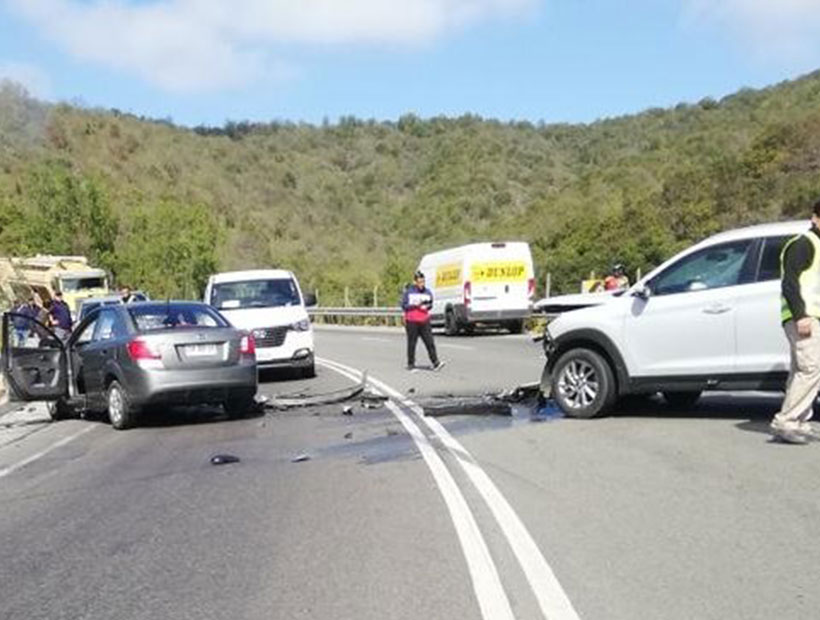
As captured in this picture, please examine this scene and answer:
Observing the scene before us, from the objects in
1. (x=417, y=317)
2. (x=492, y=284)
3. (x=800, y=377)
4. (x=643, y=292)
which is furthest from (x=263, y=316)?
(x=492, y=284)

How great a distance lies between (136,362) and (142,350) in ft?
0.50

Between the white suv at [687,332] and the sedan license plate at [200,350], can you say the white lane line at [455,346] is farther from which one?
the white suv at [687,332]

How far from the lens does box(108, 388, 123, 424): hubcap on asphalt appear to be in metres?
12.5

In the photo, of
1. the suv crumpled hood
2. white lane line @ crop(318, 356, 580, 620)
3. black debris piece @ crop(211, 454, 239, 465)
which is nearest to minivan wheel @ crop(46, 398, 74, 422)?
the suv crumpled hood

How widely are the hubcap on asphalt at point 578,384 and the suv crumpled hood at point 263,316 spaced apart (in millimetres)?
7325

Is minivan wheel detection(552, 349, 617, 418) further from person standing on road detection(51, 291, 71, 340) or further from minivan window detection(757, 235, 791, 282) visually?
person standing on road detection(51, 291, 71, 340)

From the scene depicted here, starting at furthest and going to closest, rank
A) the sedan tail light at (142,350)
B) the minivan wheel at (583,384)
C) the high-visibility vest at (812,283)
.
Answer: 1. the sedan tail light at (142,350)
2. the minivan wheel at (583,384)
3. the high-visibility vest at (812,283)

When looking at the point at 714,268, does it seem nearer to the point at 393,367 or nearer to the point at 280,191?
the point at 393,367

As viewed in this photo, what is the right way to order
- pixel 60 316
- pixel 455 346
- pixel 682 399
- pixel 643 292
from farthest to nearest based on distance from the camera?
pixel 455 346
pixel 60 316
pixel 682 399
pixel 643 292

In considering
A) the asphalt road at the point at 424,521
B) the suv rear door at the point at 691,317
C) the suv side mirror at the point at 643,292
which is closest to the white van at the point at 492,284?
the asphalt road at the point at 424,521

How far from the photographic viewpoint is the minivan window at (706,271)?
10359mm

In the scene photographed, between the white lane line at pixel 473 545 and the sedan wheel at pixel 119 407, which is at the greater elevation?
the sedan wheel at pixel 119 407

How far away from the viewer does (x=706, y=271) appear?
10.6 meters

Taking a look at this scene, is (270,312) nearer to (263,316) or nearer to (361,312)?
(263,316)
